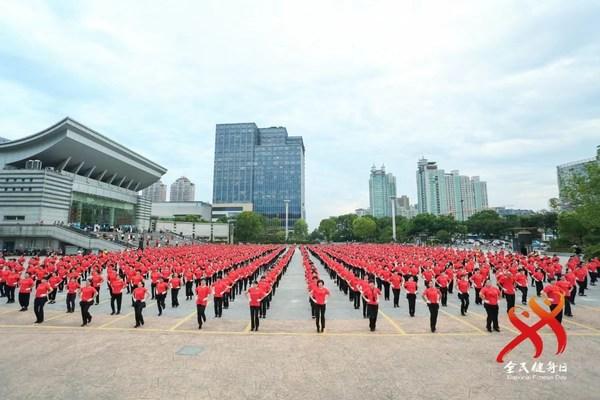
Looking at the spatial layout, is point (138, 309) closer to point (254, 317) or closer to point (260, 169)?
point (254, 317)

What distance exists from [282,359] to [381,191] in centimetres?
18518

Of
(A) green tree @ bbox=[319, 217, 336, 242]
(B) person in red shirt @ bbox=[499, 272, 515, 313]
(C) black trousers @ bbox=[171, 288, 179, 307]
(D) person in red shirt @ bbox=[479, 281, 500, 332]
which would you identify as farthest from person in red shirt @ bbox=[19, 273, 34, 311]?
(A) green tree @ bbox=[319, 217, 336, 242]

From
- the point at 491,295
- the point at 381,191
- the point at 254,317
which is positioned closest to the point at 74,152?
the point at 254,317

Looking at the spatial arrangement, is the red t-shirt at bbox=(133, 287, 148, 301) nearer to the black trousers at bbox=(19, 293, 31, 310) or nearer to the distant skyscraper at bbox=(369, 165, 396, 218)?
the black trousers at bbox=(19, 293, 31, 310)

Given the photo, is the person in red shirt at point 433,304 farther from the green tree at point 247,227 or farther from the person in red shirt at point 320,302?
the green tree at point 247,227

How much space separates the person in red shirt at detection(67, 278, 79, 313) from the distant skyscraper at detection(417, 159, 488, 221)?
15208 centimetres

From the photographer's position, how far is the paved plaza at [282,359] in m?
5.57

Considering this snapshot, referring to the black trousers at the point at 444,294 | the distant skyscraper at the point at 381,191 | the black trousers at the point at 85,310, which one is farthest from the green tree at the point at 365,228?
the distant skyscraper at the point at 381,191

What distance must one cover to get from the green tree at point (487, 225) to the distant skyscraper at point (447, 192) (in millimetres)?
60240

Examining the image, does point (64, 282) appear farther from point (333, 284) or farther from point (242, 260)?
point (333, 284)

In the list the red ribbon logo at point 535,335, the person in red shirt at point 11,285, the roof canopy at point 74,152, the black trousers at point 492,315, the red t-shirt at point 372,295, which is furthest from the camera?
the roof canopy at point 74,152

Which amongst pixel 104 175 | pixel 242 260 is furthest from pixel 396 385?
pixel 104 175

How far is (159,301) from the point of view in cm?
1180

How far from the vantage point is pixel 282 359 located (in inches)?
281
